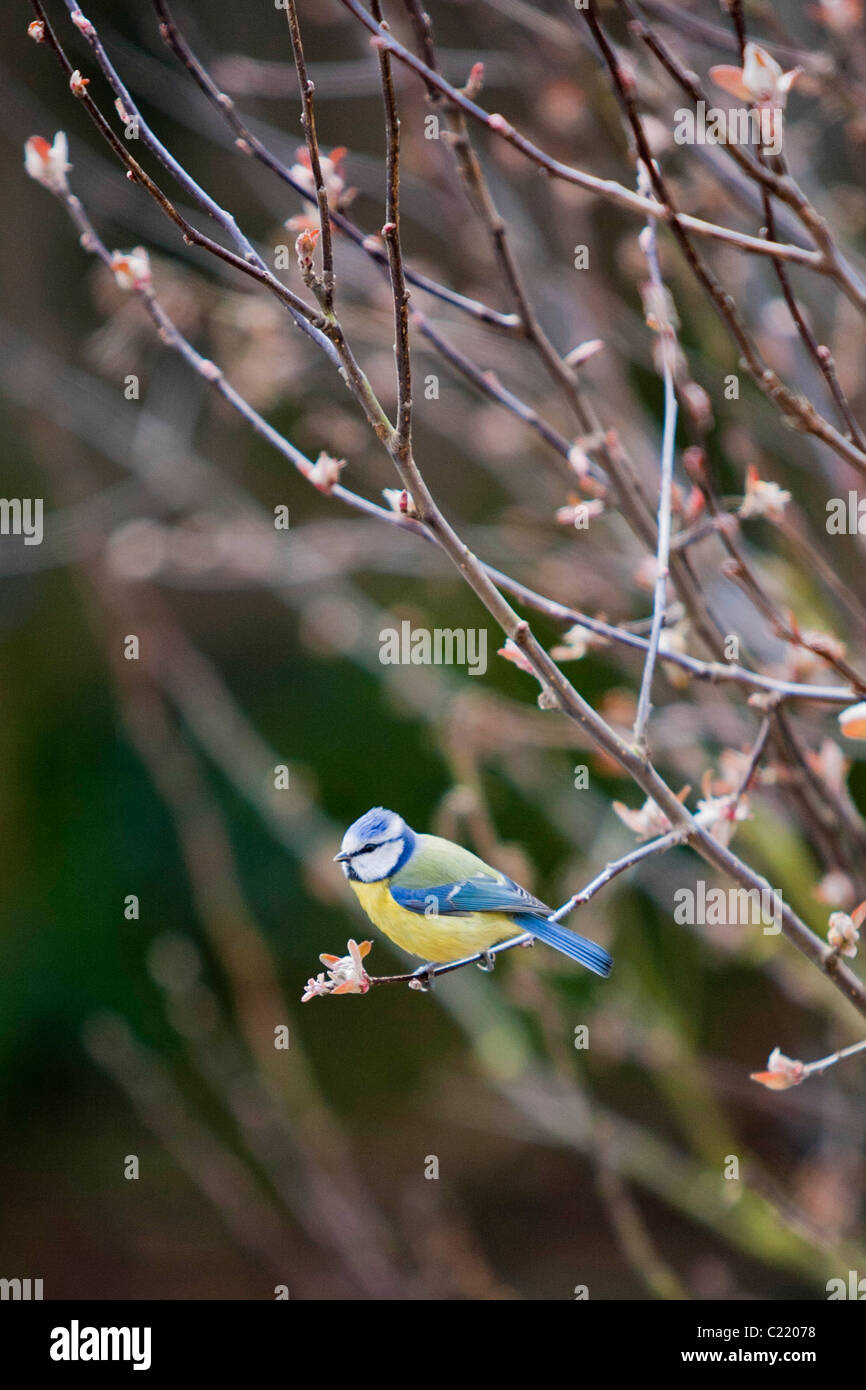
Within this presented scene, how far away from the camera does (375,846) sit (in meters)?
1.12

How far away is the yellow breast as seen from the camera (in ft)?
3.78

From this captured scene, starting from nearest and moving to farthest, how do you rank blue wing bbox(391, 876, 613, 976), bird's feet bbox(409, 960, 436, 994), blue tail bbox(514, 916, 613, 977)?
bird's feet bbox(409, 960, 436, 994)
blue tail bbox(514, 916, 613, 977)
blue wing bbox(391, 876, 613, 976)

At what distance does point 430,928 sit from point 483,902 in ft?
0.19

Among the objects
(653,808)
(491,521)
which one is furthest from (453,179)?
(491,521)

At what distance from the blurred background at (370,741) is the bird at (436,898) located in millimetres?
206

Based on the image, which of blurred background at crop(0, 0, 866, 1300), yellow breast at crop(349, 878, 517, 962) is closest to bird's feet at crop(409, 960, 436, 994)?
yellow breast at crop(349, 878, 517, 962)

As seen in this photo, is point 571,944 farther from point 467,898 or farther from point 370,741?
point 370,741

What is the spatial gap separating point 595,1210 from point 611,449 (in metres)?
3.32

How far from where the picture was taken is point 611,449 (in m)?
Answer: 1.30

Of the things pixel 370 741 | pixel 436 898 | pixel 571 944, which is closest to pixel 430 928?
pixel 436 898

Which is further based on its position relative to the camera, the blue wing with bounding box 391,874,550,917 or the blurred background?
the blurred background

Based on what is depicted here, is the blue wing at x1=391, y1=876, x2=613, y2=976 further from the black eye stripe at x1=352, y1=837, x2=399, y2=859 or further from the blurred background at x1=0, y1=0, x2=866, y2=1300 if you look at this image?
the blurred background at x1=0, y1=0, x2=866, y2=1300

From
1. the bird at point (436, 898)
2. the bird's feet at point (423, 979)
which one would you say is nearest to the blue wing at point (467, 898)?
the bird at point (436, 898)
